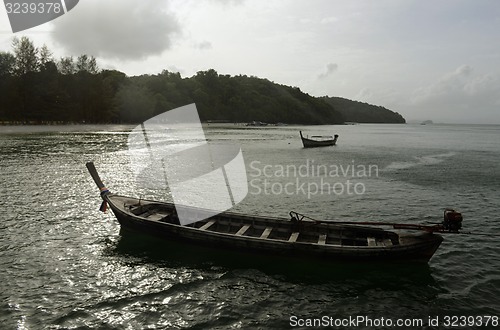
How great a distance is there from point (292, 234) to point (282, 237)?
0.81 m

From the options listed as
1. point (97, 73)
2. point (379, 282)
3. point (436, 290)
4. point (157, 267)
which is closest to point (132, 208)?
point (157, 267)

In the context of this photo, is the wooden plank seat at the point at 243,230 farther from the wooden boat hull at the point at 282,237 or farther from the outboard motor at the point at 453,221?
the outboard motor at the point at 453,221

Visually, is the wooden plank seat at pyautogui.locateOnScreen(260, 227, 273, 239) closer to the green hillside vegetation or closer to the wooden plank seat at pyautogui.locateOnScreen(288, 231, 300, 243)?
the wooden plank seat at pyautogui.locateOnScreen(288, 231, 300, 243)

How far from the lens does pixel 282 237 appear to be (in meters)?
15.8

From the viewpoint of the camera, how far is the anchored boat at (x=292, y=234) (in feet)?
43.4

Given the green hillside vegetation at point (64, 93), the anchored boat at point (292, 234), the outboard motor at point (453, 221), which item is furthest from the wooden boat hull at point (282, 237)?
the green hillside vegetation at point (64, 93)

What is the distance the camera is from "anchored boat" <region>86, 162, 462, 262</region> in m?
13.2

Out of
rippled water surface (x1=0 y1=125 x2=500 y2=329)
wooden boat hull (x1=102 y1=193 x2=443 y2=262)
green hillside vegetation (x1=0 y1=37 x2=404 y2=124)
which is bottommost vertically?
rippled water surface (x1=0 y1=125 x2=500 y2=329)

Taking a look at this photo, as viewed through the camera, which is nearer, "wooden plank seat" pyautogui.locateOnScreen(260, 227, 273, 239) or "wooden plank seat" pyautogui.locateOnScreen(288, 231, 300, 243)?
"wooden plank seat" pyautogui.locateOnScreen(288, 231, 300, 243)

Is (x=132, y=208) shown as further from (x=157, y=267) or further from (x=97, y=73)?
(x=97, y=73)

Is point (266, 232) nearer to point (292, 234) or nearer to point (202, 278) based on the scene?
point (292, 234)

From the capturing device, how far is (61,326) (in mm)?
10070

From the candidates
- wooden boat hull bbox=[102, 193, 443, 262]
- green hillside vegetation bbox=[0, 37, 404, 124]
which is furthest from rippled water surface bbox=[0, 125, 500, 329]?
green hillside vegetation bbox=[0, 37, 404, 124]

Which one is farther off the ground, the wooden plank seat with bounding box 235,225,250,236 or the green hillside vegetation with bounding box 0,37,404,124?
the green hillside vegetation with bounding box 0,37,404,124
